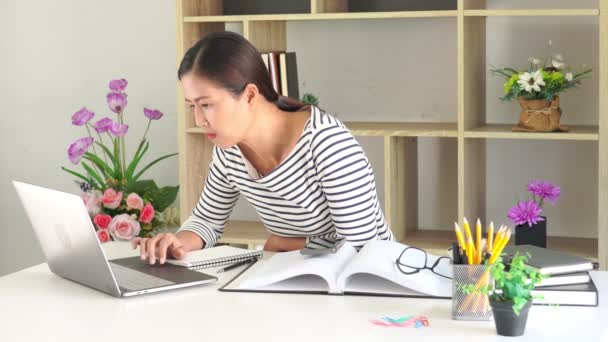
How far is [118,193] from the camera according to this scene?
11.2 ft

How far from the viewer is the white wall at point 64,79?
13.0 ft

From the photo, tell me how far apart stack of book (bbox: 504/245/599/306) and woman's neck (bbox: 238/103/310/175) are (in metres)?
0.73

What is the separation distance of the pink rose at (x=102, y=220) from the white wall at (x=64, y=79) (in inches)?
27.9

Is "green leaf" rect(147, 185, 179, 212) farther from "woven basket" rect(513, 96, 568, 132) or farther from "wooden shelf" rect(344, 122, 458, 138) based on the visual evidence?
"woven basket" rect(513, 96, 568, 132)

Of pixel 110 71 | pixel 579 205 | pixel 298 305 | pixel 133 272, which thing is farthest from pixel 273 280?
pixel 110 71

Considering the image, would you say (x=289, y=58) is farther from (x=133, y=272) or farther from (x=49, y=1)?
(x=133, y=272)

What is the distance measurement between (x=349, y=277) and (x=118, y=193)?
1.73 m

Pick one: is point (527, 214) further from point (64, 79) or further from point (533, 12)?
point (64, 79)

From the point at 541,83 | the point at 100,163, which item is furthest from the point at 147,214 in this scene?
the point at 541,83

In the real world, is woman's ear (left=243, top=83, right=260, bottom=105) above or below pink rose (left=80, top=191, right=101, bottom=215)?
above

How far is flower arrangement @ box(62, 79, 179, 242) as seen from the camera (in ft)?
11.0

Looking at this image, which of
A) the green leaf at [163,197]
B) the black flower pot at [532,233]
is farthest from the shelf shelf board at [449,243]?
the green leaf at [163,197]

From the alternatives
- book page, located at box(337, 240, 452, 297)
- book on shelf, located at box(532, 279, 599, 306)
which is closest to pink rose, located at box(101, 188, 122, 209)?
book page, located at box(337, 240, 452, 297)

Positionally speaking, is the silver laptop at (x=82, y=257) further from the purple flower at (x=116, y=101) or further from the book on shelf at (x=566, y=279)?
the purple flower at (x=116, y=101)
